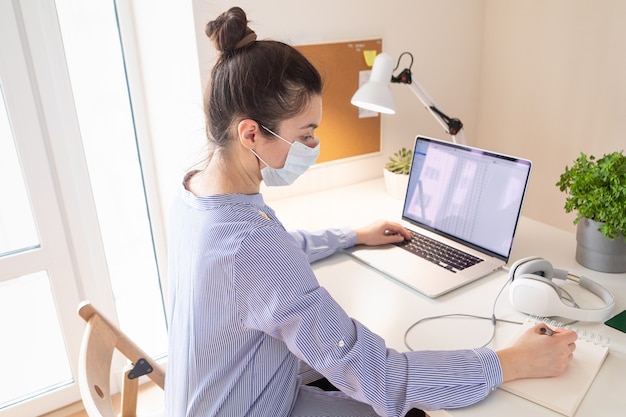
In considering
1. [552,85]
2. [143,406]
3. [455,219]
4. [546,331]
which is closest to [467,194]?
[455,219]

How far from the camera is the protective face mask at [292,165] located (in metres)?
1.00

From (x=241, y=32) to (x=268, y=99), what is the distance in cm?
15

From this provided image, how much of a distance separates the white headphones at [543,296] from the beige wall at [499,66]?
882 mm

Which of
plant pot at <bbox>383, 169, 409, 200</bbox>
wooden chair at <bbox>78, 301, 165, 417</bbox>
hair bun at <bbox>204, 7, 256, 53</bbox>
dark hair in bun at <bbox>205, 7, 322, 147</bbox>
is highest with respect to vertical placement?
hair bun at <bbox>204, 7, 256, 53</bbox>

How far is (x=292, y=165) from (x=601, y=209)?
2.34 feet

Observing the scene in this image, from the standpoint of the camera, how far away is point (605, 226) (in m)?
1.13

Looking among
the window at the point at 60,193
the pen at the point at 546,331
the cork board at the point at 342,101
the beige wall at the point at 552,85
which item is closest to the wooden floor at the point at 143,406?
the window at the point at 60,193

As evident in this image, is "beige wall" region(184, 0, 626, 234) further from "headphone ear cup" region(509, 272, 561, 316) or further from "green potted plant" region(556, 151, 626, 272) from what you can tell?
"headphone ear cup" region(509, 272, 561, 316)

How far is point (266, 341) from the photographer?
0.88 meters

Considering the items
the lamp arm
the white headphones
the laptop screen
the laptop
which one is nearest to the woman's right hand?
the white headphones

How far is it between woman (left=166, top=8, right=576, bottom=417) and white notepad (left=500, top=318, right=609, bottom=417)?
20 mm

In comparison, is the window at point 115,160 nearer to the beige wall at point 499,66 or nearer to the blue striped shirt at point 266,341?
the beige wall at point 499,66

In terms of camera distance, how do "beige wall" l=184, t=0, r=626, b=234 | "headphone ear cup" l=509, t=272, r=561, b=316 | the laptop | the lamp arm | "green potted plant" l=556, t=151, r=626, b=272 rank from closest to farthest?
"headphone ear cup" l=509, t=272, r=561, b=316, "green potted plant" l=556, t=151, r=626, b=272, the laptop, the lamp arm, "beige wall" l=184, t=0, r=626, b=234

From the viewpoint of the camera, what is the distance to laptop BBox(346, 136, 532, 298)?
1216mm
